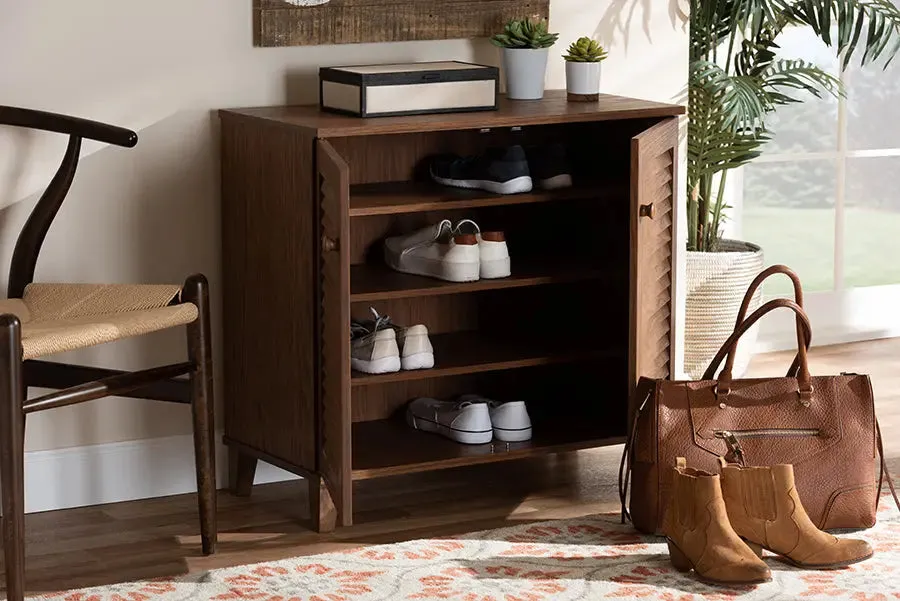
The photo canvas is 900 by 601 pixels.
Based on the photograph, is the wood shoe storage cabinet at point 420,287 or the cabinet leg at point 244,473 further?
the cabinet leg at point 244,473

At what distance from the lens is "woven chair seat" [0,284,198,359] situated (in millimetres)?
2396

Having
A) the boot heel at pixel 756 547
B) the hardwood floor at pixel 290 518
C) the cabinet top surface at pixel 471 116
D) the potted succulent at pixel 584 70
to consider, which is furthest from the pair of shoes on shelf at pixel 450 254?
the boot heel at pixel 756 547

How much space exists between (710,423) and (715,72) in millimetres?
1223

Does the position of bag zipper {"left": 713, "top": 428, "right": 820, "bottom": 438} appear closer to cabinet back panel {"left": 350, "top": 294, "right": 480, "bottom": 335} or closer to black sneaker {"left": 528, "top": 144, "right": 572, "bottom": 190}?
black sneaker {"left": 528, "top": 144, "right": 572, "bottom": 190}

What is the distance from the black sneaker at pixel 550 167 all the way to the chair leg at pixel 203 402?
0.75 meters

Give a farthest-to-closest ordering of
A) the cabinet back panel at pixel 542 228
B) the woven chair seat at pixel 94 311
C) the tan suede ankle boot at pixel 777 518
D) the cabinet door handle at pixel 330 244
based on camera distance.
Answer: the cabinet back panel at pixel 542 228 → the cabinet door handle at pixel 330 244 → the tan suede ankle boot at pixel 777 518 → the woven chair seat at pixel 94 311

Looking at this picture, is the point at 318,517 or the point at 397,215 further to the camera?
the point at 397,215

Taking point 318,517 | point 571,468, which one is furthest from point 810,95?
point 318,517

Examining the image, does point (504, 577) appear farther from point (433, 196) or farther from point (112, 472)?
point (112, 472)

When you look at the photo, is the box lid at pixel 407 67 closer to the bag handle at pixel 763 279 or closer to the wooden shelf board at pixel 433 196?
the wooden shelf board at pixel 433 196

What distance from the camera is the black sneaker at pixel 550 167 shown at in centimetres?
298

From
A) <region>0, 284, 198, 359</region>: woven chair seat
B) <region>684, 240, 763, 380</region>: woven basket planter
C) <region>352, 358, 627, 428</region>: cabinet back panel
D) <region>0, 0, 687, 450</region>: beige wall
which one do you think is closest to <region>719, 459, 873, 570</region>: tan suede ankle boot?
<region>352, 358, 627, 428</region>: cabinet back panel

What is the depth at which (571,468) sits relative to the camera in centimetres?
321

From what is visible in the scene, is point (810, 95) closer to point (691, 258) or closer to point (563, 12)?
point (691, 258)
